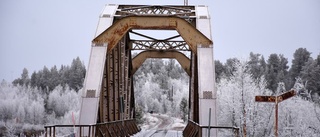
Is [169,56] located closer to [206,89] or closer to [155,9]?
[155,9]

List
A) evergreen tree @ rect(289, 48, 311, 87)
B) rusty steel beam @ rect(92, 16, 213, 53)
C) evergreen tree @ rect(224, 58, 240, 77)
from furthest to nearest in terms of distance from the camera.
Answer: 1. evergreen tree @ rect(289, 48, 311, 87)
2. evergreen tree @ rect(224, 58, 240, 77)
3. rusty steel beam @ rect(92, 16, 213, 53)

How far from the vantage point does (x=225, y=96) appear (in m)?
39.6

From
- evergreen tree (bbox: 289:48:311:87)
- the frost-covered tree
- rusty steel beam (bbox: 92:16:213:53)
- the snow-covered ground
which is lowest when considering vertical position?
the snow-covered ground

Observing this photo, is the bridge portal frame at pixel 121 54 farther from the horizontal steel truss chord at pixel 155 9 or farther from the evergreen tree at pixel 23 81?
the evergreen tree at pixel 23 81

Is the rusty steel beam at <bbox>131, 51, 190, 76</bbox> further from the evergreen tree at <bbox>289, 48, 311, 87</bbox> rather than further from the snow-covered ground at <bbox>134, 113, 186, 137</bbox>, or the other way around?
the evergreen tree at <bbox>289, 48, 311, 87</bbox>

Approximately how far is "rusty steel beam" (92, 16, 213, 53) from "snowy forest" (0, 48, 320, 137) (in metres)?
8.55

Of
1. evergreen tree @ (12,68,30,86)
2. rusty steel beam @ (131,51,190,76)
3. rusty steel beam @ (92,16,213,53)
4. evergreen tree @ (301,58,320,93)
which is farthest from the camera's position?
evergreen tree @ (12,68,30,86)

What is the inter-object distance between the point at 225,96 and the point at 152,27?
23.9 metres

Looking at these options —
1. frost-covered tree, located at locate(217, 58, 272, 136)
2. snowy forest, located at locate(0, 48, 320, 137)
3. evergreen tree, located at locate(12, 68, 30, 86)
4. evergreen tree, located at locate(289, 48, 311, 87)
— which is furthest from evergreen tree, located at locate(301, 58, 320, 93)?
evergreen tree, located at locate(12, 68, 30, 86)

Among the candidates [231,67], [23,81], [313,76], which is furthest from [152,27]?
[23,81]

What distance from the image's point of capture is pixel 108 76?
17.2 meters

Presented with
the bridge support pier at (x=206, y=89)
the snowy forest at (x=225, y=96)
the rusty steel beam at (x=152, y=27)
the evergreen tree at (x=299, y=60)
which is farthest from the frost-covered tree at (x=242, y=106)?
the evergreen tree at (x=299, y=60)

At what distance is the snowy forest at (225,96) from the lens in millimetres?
35844

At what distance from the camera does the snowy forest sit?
35844mm
